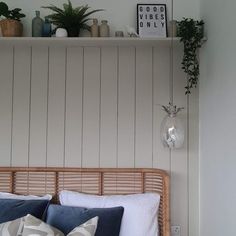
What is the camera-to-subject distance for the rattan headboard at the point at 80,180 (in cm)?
217

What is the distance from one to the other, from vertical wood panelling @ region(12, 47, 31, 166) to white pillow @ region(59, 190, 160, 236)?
442 mm

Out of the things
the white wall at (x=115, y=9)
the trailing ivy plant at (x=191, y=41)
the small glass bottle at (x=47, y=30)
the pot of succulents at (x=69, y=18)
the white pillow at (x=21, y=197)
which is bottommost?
the white pillow at (x=21, y=197)

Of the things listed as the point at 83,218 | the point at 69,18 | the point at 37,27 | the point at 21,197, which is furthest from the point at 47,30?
the point at 83,218

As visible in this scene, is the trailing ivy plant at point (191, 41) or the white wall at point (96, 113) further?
the white wall at point (96, 113)

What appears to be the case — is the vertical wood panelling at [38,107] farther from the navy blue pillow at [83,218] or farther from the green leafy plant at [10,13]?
the navy blue pillow at [83,218]

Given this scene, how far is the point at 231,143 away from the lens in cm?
161

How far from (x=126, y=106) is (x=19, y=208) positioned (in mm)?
1014

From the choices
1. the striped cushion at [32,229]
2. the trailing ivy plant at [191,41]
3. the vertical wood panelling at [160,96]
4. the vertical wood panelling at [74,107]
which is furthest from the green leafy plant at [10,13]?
the striped cushion at [32,229]

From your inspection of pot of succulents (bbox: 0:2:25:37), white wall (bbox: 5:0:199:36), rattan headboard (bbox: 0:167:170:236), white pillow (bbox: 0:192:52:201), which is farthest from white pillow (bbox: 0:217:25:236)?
white wall (bbox: 5:0:199:36)

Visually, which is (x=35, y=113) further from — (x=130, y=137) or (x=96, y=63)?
(x=130, y=137)

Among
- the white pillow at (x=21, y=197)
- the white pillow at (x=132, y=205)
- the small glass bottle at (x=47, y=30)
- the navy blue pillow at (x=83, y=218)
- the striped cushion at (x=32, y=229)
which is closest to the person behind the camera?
the striped cushion at (x=32, y=229)

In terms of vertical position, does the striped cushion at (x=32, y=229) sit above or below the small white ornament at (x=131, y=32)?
below

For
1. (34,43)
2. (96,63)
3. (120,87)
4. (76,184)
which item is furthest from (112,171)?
(34,43)

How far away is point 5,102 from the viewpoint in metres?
2.26
